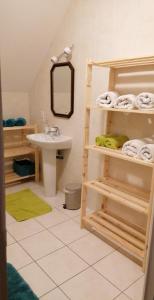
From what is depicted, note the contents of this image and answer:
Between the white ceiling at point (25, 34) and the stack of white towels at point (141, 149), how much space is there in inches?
66.8

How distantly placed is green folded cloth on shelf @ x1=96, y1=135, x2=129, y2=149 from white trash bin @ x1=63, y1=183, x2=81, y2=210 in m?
0.73

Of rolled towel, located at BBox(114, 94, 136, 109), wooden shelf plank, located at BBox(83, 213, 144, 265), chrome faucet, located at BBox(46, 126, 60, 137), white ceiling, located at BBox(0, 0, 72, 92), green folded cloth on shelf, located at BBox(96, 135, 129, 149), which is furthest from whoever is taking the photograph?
chrome faucet, located at BBox(46, 126, 60, 137)

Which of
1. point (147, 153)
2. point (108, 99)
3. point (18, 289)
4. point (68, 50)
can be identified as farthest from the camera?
point (68, 50)

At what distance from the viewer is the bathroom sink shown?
A: 2.46 m

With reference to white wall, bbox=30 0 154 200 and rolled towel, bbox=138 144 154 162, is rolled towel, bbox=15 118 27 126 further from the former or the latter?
rolled towel, bbox=138 144 154 162

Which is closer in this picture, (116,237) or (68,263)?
(68,263)

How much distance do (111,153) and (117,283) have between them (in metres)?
0.96

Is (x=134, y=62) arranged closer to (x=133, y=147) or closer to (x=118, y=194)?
(x=133, y=147)

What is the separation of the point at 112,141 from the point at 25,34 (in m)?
1.61

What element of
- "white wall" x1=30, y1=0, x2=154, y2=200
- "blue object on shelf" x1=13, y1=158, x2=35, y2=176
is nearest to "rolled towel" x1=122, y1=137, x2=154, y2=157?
"white wall" x1=30, y1=0, x2=154, y2=200

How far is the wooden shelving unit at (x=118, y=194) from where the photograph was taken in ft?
5.86

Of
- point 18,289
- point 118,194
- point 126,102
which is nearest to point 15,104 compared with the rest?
point 126,102

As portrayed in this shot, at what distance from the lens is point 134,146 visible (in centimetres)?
173

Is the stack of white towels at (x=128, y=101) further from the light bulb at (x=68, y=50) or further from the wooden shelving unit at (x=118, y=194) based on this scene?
the light bulb at (x=68, y=50)
